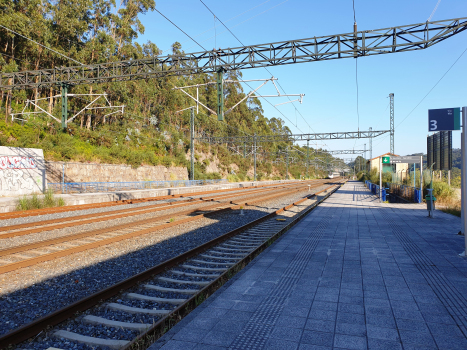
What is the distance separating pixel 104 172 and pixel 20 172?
40.5 feet

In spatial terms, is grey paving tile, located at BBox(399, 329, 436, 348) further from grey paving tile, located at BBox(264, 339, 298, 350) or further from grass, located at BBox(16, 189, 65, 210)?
grass, located at BBox(16, 189, 65, 210)

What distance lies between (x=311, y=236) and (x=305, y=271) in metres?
3.84

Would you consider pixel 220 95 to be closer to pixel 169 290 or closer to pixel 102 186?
pixel 169 290

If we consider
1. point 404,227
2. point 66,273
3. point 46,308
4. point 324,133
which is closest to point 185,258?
point 66,273

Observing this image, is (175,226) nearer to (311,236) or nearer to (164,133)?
(311,236)

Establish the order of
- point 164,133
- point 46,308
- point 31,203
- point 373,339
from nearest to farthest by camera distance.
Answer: point 373,339 → point 46,308 → point 31,203 → point 164,133

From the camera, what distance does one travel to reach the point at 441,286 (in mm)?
5578

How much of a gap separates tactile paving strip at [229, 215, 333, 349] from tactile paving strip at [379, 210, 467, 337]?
2.22m

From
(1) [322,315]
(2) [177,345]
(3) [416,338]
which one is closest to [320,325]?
(1) [322,315]

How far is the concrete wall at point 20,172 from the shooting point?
20578mm

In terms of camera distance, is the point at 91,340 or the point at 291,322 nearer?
the point at 91,340

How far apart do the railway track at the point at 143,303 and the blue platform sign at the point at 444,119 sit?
6.29 metres

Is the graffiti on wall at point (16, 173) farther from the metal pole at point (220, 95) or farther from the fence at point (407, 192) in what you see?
the fence at point (407, 192)

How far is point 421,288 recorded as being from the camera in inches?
216
